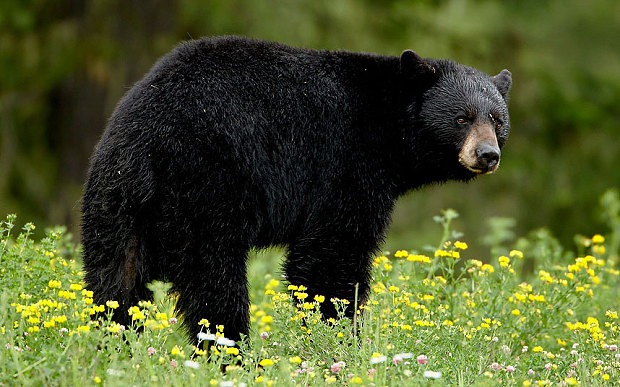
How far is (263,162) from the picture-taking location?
5711 millimetres

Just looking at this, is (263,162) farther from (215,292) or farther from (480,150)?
(480,150)

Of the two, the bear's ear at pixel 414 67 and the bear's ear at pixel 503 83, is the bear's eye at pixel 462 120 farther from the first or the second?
the bear's ear at pixel 503 83

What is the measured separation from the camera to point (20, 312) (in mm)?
5215

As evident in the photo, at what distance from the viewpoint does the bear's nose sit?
245 inches

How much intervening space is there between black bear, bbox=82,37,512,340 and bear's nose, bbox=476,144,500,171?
11mm

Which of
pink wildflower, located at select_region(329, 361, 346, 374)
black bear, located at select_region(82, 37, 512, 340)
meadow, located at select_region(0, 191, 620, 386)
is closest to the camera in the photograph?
meadow, located at select_region(0, 191, 620, 386)

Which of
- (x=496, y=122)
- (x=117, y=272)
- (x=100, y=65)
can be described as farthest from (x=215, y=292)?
(x=100, y=65)

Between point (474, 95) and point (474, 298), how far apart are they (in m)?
1.29

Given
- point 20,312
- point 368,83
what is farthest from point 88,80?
point 20,312

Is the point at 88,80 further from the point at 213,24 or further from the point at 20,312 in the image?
the point at 20,312

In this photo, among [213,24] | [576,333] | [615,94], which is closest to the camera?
[576,333]

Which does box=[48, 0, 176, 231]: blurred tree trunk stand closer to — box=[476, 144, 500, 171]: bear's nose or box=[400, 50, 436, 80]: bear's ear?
box=[400, 50, 436, 80]: bear's ear

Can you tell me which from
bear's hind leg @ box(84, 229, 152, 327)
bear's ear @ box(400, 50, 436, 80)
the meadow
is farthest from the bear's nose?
bear's hind leg @ box(84, 229, 152, 327)

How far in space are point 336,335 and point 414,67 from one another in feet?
6.68
